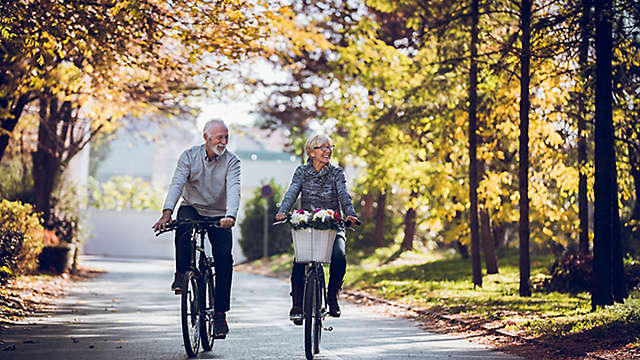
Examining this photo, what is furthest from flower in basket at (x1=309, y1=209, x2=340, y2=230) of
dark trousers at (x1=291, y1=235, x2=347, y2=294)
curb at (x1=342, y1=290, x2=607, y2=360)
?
curb at (x1=342, y1=290, x2=607, y2=360)

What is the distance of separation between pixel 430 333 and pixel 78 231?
1657 cm

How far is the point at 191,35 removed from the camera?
13.8 meters

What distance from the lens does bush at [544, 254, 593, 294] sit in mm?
16516

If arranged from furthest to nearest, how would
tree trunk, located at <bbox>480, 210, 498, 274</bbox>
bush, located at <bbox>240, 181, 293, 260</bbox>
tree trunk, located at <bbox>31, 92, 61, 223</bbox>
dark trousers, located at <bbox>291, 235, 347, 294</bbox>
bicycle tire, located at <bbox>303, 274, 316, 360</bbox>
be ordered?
bush, located at <bbox>240, 181, 293, 260</bbox>
tree trunk, located at <bbox>31, 92, 61, 223</bbox>
tree trunk, located at <bbox>480, 210, 498, 274</bbox>
dark trousers, located at <bbox>291, 235, 347, 294</bbox>
bicycle tire, located at <bbox>303, 274, 316, 360</bbox>

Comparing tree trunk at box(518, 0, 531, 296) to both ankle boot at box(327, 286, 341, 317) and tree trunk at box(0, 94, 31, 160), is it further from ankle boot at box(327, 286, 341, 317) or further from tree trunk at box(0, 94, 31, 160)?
tree trunk at box(0, 94, 31, 160)

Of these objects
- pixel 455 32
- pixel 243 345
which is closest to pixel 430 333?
pixel 243 345

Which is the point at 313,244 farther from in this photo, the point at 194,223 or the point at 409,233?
the point at 409,233

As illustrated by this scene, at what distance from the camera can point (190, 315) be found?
27.6 feet

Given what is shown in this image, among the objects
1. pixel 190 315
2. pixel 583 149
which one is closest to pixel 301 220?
pixel 190 315

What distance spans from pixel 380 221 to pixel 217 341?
78.5 ft

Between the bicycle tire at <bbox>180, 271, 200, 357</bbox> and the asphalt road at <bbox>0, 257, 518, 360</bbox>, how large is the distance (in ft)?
0.66

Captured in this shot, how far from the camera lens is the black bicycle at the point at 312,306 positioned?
8.35 m

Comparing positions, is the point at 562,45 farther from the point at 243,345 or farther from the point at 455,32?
the point at 243,345

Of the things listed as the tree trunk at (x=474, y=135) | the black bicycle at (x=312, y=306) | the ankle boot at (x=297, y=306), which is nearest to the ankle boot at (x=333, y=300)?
the black bicycle at (x=312, y=306)
